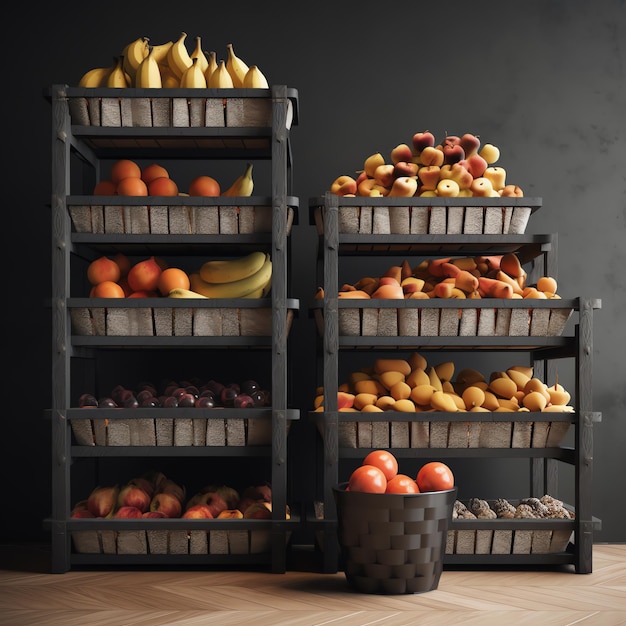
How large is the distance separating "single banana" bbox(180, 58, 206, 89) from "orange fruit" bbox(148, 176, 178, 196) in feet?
1.11

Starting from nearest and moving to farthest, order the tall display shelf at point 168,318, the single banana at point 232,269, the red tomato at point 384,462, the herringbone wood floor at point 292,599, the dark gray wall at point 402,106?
the herringbone wood floor at point 292,599 → the red tomato at point 384,462 → the tall display shelf at point 168,318 → the single banana at point 232,269 → the dark gray wall at point 402,106

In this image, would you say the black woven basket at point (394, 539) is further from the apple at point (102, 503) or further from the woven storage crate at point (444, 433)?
the apple at point (102, 503)

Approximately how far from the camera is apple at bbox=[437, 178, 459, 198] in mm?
2846

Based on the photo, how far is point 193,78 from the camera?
284 centimetres

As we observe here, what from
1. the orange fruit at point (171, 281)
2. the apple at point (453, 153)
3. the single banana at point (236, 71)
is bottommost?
the orange fruit at point (171, 281)

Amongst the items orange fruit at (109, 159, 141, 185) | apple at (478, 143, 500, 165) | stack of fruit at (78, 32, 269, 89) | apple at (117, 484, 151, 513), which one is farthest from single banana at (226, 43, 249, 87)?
apple at (117, 484, 151, 513)

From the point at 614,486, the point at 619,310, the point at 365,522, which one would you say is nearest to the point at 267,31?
the point at 619,310

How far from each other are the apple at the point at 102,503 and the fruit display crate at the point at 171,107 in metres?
1.29

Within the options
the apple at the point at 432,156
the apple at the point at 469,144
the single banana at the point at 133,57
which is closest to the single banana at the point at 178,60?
the single banana at the point at 133,57

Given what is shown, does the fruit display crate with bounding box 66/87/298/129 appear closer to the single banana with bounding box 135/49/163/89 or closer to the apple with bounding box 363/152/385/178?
the single banana with bounding box 135/49/163/89

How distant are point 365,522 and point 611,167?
1960 millimetres

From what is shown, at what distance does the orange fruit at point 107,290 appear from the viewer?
9.22ft

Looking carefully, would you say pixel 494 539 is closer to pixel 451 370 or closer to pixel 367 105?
pixel 451 370

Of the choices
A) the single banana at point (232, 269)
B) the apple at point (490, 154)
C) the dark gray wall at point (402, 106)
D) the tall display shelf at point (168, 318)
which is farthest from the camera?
the dark gray wall at point (402, 106)
